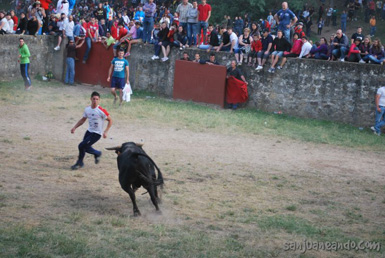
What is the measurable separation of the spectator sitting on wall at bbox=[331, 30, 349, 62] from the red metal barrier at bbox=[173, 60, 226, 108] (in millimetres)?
4105

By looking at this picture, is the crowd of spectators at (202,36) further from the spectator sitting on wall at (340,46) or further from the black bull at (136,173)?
the black bull at (136,173)

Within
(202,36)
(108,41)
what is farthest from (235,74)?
(108,41)

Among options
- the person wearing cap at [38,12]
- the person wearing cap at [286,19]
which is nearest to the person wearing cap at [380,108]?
the person wearing cap at [286,19]

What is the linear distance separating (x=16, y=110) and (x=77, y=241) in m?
11.8

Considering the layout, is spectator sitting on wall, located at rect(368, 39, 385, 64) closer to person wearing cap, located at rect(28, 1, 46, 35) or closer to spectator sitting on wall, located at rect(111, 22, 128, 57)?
spectator sitting on wall, located at rect(111, 22, 128, 57)

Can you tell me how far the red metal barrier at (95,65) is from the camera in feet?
78.9

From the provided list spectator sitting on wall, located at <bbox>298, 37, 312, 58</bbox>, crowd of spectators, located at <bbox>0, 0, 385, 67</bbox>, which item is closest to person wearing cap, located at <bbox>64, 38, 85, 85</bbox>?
crowd of spectators, located at <bbox>0, 0, 385, 67</bbox>

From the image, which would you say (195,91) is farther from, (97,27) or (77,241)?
(77,241)

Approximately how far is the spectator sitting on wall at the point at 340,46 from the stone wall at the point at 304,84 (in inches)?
22.4

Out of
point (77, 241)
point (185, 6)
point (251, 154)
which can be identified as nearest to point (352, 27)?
point (185, 6)

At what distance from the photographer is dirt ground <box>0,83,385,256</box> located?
893cm

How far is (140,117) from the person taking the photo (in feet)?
58.8

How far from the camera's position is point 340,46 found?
19.2 metres

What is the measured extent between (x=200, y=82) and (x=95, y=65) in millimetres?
5641
